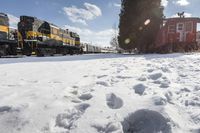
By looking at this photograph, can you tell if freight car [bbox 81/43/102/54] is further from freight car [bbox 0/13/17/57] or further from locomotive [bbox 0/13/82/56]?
freight car [bbox 0/13/17/57]

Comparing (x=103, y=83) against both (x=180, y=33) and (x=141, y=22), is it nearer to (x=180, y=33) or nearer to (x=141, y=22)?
(x=180, y=33)

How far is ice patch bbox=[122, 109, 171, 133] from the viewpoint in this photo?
2.96 m

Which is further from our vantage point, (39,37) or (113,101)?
(39,37)

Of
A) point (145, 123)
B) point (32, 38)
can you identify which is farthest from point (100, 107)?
point (32, 38)

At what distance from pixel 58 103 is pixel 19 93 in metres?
0.93

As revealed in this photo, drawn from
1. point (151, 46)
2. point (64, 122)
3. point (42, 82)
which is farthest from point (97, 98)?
point (151, 46)

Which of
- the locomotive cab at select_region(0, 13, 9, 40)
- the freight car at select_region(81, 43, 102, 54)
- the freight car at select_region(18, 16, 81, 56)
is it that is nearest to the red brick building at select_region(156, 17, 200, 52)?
the freight car at select_region(18, 16, 81, 56)

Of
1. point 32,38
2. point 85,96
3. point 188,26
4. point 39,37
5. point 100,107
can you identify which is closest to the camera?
point 100,107

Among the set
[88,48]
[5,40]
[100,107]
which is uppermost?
[5,40]

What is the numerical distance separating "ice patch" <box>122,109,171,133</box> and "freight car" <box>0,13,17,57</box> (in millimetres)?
16963

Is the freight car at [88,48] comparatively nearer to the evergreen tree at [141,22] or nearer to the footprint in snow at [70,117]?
the evergreen tree at [141,22]

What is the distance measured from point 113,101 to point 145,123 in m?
0.80

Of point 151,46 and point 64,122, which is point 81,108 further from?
point 151,46

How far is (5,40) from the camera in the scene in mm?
19094
